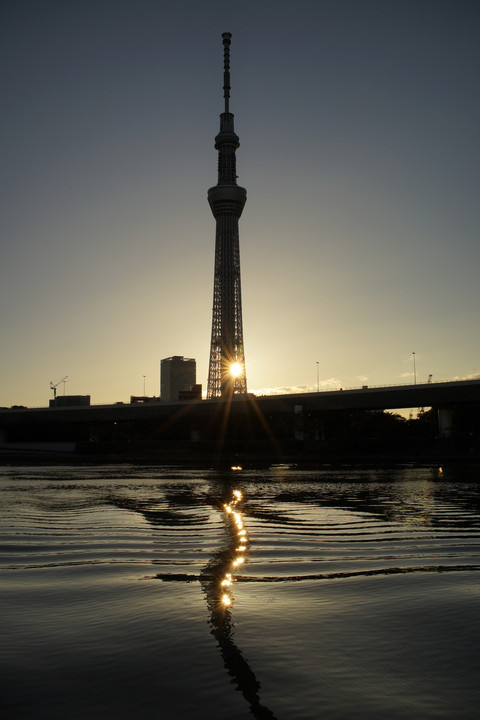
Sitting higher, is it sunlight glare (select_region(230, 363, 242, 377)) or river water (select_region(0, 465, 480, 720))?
sunlight glare (select_region(230, 363, 242, 377))

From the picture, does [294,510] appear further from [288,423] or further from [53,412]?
[53,412]

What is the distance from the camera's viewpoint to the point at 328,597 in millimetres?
9438

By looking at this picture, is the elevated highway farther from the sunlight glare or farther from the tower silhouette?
the sunlight glare

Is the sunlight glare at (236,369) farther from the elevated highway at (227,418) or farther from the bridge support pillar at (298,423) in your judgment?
the bridge support pillar at (298,423)

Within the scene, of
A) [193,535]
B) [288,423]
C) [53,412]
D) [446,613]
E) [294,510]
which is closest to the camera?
[446,613]

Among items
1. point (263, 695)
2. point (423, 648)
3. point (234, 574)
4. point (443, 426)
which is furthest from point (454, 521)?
point (443, 426)

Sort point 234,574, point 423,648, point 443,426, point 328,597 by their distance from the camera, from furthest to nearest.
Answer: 1. point 443,426
2. point 234,574
3. point 328,597
4. point 423,648

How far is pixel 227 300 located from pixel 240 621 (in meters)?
169

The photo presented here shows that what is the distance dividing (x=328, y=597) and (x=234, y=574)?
2.19 m

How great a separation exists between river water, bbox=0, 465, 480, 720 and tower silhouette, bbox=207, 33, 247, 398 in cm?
14852

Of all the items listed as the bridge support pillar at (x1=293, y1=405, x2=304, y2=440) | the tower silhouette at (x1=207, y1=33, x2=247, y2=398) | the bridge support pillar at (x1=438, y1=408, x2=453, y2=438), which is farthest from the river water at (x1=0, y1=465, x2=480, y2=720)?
the tower silhouette at (x1=207, y1=33, x2=247, y2=398)

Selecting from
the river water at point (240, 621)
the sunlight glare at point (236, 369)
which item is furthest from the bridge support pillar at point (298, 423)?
the river water at point (240, 621)

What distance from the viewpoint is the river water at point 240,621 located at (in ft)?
19.3

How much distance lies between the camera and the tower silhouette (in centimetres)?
16962
